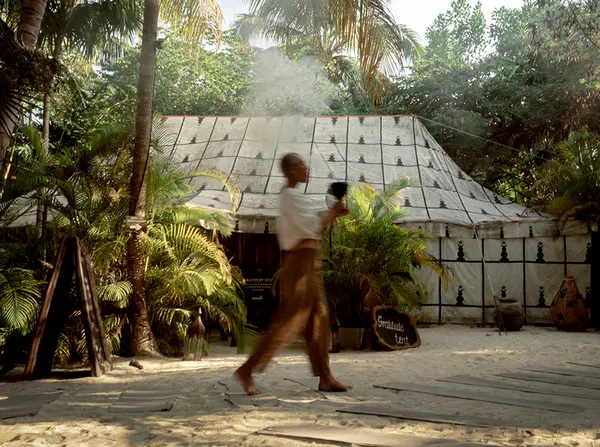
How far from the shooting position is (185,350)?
6996 mm

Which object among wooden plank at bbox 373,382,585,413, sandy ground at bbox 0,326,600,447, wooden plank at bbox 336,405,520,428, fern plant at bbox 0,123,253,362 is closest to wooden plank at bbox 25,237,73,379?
sandy ground at bbox 0,326,600,447

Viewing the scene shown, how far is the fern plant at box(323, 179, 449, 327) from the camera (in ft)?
25.9

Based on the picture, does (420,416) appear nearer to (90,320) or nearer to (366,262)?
(90,320)

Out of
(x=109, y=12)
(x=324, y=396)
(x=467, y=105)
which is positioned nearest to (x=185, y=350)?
(x=324, y=396)

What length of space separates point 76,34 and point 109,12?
2.29 feet

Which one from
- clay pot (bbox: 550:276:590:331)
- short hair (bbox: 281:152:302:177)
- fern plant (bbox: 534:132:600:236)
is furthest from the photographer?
fern plant (bbox: 534:132:600:236)

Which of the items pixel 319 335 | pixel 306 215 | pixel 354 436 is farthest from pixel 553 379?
pixel 354 436

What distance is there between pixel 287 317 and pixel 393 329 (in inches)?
171

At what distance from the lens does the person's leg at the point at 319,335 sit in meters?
4.03

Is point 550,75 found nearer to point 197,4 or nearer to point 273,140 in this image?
point 273,140

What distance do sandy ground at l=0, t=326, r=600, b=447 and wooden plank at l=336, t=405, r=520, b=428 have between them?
5 centimetres

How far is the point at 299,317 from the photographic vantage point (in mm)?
3900

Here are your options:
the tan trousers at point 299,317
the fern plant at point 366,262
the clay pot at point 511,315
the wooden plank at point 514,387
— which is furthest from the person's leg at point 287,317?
the clay pot at point 511,315

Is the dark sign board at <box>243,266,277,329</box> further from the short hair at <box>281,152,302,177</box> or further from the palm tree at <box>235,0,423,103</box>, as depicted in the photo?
the short hair at <box>281,152,302,177</box>
